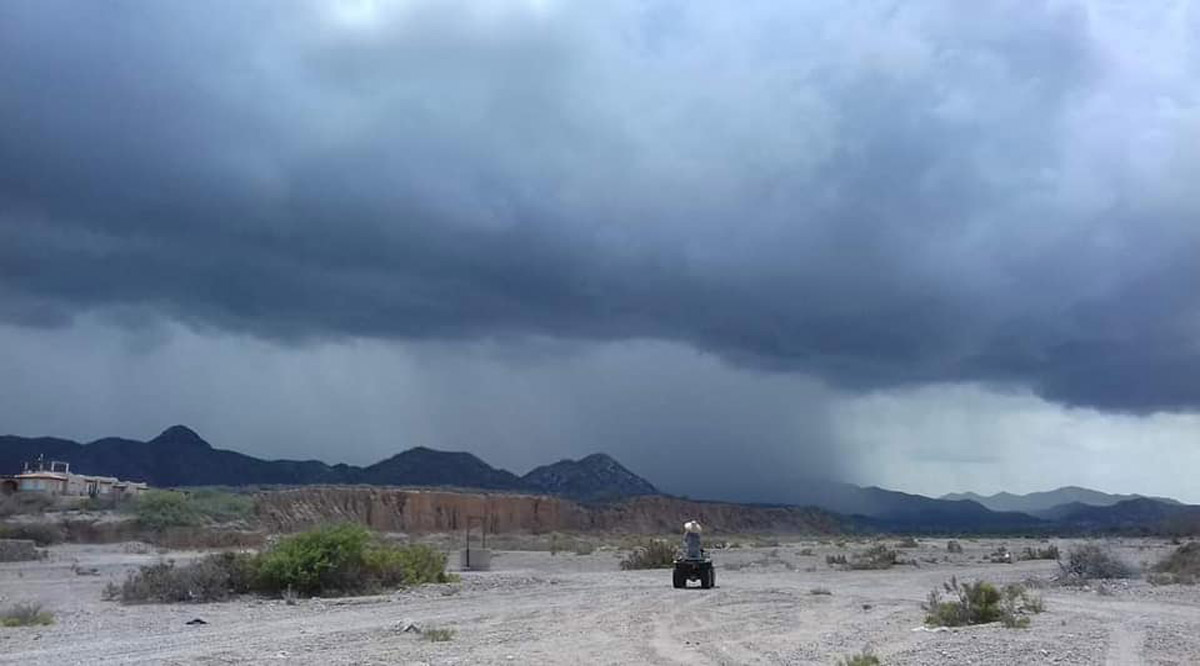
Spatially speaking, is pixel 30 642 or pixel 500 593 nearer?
pixel 30 642

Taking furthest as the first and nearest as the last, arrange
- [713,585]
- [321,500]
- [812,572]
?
[321,500] → [812,572] → [713,585]

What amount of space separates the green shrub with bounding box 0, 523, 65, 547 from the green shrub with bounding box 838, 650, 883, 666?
63.8 m

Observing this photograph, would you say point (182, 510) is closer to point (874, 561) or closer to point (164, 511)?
point (164, 511)

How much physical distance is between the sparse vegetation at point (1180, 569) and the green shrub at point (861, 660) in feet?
108

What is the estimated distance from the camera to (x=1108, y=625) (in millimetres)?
30594

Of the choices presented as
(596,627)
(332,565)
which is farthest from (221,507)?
(596,627)

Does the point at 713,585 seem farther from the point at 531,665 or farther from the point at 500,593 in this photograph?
the point at 531,665

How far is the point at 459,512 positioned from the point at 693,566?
99966mm

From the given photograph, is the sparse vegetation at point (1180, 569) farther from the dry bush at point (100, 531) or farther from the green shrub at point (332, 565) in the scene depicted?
the dry bush at point (100, 531)

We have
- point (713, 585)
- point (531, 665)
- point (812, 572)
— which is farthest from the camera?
point (812, 572)

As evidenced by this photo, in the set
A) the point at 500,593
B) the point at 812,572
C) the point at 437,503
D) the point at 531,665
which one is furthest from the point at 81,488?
the point at 531,665

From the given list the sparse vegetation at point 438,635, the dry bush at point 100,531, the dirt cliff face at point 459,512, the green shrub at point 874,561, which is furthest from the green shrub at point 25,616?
the dirt cliff face at point 459,512

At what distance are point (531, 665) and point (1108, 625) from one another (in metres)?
16.2

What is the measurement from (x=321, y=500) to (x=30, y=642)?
4043 inches
